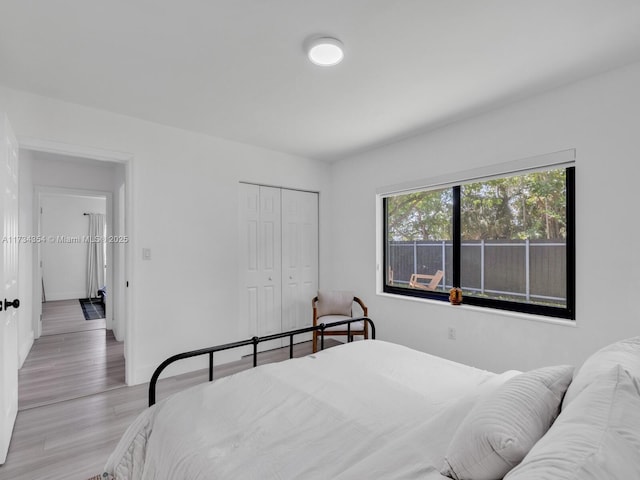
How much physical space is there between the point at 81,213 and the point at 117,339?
4.60 meters

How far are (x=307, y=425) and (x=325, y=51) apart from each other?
1911mm

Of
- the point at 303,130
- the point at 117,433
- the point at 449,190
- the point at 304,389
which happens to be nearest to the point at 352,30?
the point at 303,130

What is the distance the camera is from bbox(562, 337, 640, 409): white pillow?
1.01 metres

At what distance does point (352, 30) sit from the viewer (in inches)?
70.8

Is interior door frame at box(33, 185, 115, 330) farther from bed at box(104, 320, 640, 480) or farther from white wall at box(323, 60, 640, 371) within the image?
bed at box(104, 320, 640, 480)

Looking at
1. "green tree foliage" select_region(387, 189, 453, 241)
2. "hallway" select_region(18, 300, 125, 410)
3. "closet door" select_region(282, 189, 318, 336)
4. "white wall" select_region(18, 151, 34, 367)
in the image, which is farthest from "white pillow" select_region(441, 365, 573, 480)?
"white wall" select_region(18, 151, 34, 367)

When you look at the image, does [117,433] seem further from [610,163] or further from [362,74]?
[610,163]

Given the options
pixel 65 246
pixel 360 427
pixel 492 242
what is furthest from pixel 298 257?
pixel 65 246

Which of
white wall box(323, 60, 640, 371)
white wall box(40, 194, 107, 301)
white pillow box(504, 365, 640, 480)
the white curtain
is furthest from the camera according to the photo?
the white curtain

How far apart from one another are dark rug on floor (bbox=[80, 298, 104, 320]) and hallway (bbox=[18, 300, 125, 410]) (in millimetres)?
455

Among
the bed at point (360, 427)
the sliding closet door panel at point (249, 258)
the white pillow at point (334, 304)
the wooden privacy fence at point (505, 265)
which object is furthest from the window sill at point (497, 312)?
the sliding closet door panel at point (249, 258)

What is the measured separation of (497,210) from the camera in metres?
3.03

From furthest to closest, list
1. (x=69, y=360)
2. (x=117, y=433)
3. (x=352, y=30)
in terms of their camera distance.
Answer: (x=69, y=360), (x=117, y=433), (x=352, y=30)

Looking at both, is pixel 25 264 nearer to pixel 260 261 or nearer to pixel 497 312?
pixel 260 261
